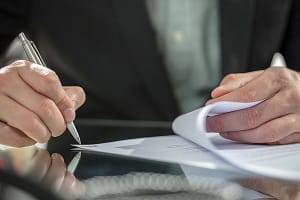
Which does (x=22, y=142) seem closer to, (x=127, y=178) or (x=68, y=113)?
(x=68, y=113)

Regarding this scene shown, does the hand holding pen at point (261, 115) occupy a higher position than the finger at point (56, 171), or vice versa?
the finger at point (56, 171)

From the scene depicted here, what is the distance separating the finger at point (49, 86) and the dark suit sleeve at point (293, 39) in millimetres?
655

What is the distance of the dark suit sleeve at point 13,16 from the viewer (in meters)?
1.11

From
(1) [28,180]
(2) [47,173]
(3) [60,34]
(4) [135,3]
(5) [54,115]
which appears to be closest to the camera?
(1) [28,180]

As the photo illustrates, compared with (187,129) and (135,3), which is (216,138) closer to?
(187,129)

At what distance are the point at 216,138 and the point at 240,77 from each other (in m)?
0.08

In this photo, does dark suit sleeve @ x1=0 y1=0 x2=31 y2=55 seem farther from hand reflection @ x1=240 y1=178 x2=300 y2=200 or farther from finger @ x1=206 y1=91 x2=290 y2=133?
hand reflection @ x1=240 y1=178 x2=300 y2=200

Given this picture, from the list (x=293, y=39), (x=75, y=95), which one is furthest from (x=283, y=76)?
(x=293, y=39)

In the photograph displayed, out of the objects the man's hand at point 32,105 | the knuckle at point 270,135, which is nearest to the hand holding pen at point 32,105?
the man's hand at point 32,105

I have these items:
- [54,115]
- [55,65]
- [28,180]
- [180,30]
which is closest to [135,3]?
[180,30]

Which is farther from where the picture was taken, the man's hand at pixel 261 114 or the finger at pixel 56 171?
the man's hand at pixel 261 114

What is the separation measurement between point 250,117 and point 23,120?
0.26 m

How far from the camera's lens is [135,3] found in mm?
986

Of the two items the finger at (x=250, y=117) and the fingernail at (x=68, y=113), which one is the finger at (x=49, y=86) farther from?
the finger at (x=250, y=117)
